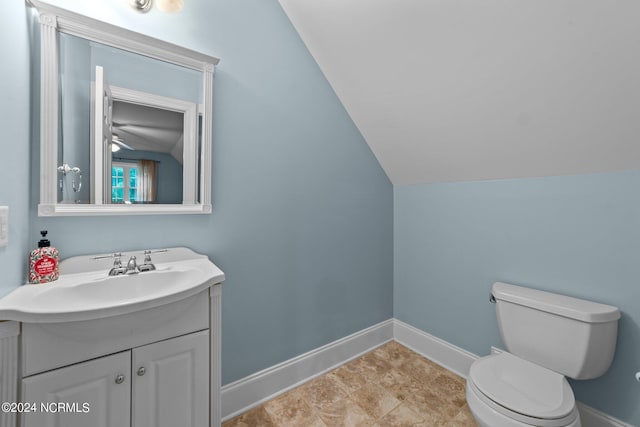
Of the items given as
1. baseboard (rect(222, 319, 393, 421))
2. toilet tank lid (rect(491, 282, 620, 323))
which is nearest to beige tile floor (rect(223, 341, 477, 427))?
baseboard (rect(222, 319, 393, 421))

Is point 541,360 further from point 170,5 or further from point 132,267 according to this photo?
point 170,5

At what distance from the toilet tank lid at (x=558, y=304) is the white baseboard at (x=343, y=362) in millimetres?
450

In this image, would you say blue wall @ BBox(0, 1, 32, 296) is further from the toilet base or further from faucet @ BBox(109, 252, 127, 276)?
the toilet base

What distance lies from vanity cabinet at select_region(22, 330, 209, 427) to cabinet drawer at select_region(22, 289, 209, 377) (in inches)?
1.1

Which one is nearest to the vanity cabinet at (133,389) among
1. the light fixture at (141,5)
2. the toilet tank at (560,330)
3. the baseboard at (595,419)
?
the light fixture at (141,5)

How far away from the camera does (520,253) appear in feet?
5.40

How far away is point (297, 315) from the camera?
5.93ft

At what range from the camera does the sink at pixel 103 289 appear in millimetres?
769

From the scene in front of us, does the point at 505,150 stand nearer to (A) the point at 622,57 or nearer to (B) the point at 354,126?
(A) the point at 622,57

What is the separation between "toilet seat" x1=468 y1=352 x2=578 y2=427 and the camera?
3.39 ft

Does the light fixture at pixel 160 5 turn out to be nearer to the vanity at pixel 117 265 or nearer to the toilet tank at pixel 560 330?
the vanity at pixel 117 265

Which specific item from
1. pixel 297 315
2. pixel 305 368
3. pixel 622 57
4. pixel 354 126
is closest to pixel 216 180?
pixel 297 315

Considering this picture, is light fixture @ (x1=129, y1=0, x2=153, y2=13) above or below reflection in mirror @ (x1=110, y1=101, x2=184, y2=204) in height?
above

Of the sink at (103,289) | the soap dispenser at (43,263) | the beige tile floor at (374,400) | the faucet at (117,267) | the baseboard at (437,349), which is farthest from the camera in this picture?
the baseboard at (437,349)
